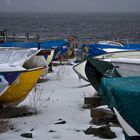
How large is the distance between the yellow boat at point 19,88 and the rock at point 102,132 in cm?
275

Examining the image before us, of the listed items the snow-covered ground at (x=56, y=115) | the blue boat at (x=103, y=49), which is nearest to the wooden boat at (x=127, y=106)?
the snow-covered ground at (x=56, y=115)

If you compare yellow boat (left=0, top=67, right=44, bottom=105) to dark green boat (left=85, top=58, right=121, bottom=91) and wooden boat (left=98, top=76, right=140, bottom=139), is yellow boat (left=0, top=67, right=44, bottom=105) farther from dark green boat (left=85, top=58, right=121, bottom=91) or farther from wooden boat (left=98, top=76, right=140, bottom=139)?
wooden boat (left=98, top=76, right=140, bottom=139)

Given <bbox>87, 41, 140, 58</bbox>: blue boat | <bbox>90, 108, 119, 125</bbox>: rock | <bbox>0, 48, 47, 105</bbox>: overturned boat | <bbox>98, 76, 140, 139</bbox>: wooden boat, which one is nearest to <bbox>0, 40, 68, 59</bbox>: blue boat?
<bbox>87, 41, 140, 58</bbox>: blue boat

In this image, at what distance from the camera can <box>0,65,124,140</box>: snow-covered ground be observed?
9.10 metres

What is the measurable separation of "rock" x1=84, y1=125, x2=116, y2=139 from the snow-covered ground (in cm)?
12

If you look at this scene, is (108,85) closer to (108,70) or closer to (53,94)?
(108,70)

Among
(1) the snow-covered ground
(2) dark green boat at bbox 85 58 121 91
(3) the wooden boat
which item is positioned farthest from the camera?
(2) dark green boat at bbox 85 58 121 91

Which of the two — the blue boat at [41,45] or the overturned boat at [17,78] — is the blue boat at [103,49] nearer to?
the blue boat at [41,45]

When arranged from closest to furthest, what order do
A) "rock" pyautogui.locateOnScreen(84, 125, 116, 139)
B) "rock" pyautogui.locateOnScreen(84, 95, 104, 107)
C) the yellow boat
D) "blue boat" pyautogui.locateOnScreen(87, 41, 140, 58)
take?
1. "rock" pyautogui.locateOnScreen(84, 125, 116, 139)
2. the yellow boat
3. "rock" pyautogui.locateOnScreen(84, 95, 104, 107)
4. "blue boat" pyautogui.locateOnScreen(87, 41, 140, 58)

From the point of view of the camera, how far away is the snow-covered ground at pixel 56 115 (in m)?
9.10

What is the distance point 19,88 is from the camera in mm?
11453

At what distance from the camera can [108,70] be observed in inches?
440

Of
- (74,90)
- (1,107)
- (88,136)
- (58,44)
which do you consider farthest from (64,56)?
(88,136)

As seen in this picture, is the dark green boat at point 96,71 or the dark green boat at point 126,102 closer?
the dark green boat at point 126,102
